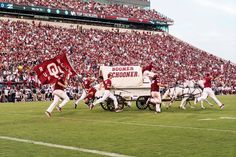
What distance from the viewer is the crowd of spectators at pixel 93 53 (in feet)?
140

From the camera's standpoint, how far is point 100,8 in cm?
7144

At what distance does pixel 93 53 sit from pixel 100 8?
17.7m

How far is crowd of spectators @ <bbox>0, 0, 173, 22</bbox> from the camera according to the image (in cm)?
6302

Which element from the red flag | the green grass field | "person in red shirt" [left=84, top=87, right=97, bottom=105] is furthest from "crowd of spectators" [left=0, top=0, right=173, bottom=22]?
the green grass field

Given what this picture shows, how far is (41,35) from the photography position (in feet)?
179

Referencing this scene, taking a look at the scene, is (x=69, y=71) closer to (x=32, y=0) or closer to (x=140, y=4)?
(x=32, y=0)

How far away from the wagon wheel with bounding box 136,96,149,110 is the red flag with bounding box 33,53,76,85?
413cm

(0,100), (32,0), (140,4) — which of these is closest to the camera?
(0,100)

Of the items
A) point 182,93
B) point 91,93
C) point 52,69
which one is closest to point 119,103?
point 91,93

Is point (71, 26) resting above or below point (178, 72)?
above

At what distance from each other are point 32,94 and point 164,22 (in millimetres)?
43106

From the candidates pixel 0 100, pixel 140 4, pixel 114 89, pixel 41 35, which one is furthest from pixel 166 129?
pixel 140 4

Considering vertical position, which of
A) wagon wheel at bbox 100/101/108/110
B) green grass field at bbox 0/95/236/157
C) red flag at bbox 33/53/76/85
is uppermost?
red flag at bbox 33/53/76/85

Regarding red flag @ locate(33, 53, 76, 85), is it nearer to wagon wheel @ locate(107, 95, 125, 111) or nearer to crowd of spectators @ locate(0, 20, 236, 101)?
wagon wheel @ locate(107, 95, 125, 111)
